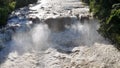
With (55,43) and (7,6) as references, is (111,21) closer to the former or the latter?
(55,43)

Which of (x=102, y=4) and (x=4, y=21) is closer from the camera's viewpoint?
(x=102, y=4)

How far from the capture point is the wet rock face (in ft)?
66.0

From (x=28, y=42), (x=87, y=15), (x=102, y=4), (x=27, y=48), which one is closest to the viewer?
(x=27, y=48)

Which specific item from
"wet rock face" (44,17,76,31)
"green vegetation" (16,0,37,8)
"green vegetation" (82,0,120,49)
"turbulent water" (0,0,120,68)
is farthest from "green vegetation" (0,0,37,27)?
"green vegetation" (82,0,120,49)

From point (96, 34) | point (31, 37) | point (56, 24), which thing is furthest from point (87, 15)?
point (31, 37)

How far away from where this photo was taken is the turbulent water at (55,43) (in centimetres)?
1376

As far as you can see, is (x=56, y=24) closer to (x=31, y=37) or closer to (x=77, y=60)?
(x=31, y=37)

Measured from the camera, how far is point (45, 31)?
766 inches

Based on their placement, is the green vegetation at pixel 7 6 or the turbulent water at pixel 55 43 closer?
the turbulent water at pixel 55 43

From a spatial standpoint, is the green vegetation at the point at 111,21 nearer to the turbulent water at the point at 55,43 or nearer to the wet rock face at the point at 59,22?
the turbulent water at the point at 55,43

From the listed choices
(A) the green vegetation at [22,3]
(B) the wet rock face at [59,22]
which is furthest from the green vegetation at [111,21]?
(A) the green vegetation at [22,3]

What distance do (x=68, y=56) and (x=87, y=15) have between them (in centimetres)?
873

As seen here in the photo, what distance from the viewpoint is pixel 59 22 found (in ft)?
70.3

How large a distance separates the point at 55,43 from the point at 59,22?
5.00 meters
